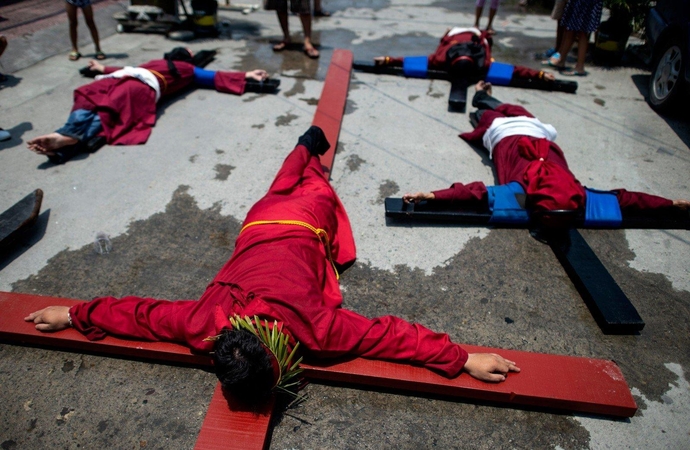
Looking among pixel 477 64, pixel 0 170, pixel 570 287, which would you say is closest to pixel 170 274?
pixel 0 170

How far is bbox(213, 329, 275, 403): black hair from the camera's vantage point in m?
1.82

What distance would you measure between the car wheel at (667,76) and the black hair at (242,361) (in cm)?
484

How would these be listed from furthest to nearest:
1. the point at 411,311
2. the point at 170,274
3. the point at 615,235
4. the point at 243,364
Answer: the point at 615,235 < the point at 170,274 < the point at 411,311 < the point at 243,364

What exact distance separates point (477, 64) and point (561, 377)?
4.01m

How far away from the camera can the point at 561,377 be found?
219 centimetres

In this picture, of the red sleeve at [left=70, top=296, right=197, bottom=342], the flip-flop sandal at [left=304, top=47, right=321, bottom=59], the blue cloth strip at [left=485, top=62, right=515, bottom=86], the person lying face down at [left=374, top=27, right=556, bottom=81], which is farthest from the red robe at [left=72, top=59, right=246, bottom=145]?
the blue cloth strip at [left=485, top=62, right=515, bottom=86]

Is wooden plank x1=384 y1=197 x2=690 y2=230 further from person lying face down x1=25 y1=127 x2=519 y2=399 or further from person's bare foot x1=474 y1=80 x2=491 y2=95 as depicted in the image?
person's bare foot x1=474 y1=80 x2=491 y2=95

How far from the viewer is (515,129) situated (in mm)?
3738

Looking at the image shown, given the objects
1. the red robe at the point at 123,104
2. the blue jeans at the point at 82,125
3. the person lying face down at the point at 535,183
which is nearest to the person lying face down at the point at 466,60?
the person lying face down at the point at 535,183

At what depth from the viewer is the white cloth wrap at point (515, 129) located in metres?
3.72

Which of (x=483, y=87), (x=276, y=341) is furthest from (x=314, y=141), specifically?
(x=483, y=87)

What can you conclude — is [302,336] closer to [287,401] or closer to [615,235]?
[287,401]

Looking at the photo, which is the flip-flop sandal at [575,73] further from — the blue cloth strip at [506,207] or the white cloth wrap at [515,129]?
the blue cloth strip at [506,207]

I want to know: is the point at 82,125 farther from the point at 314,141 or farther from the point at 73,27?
the point at 73,27
